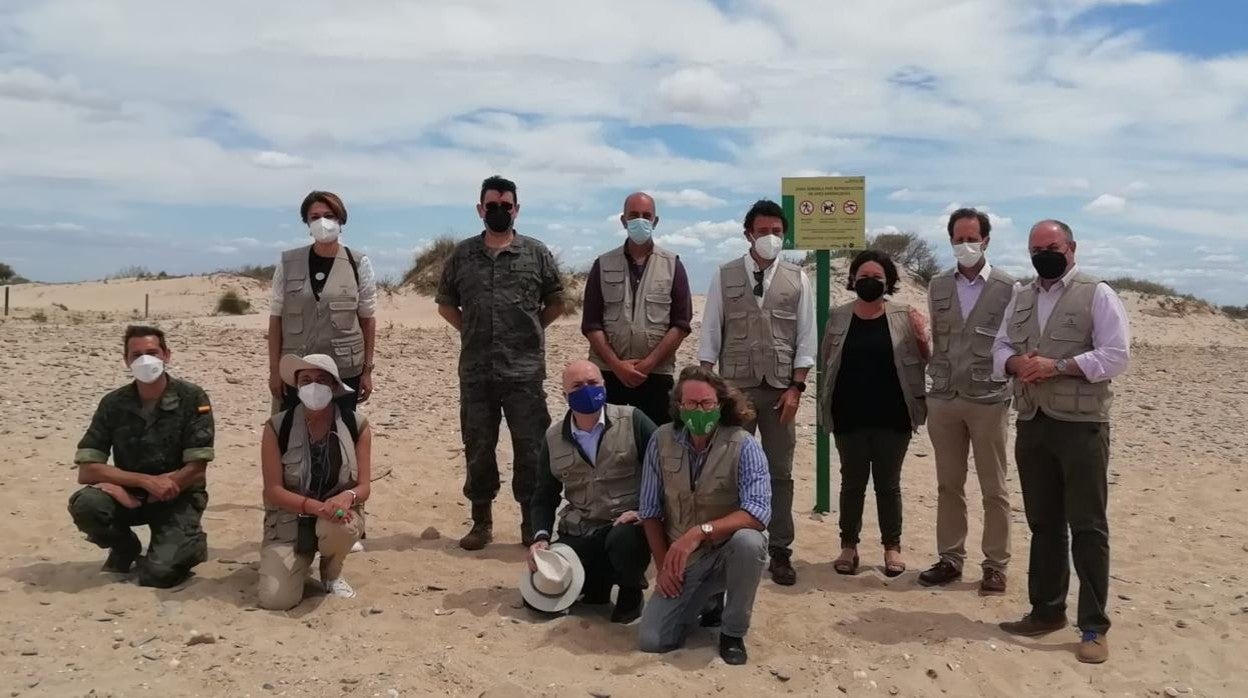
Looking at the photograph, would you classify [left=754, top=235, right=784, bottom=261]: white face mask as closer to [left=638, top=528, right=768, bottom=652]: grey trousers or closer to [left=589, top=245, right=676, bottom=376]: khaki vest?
[left=589, top=245, right=676, bottom=376]: khaki vest

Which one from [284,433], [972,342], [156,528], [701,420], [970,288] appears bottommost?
[156,528]

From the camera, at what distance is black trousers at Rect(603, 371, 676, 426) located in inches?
233

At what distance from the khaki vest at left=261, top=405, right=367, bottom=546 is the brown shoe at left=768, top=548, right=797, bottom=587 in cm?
256

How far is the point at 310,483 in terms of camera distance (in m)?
5.36

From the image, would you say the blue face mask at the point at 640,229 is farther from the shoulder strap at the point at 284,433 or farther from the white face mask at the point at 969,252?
the shoulder strap at the point at 284,433

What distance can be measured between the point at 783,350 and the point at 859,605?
1.56 metres

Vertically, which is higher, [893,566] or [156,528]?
[156,528]

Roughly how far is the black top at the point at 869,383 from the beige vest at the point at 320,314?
121 inches

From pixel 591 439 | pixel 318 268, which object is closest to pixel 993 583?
pixel 591 439

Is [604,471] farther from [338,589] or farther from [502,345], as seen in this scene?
[338,589]

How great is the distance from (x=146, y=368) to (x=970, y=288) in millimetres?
4834

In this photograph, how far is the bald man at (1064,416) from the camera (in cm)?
466

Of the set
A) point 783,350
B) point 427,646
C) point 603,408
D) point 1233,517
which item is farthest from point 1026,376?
point 1233,517

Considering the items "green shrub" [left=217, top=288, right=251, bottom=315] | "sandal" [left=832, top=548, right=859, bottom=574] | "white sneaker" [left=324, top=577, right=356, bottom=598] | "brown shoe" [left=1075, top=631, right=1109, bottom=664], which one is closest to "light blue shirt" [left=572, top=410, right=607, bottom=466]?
"white sneaker" [left=324, top=577, right=356, bottom=598]
